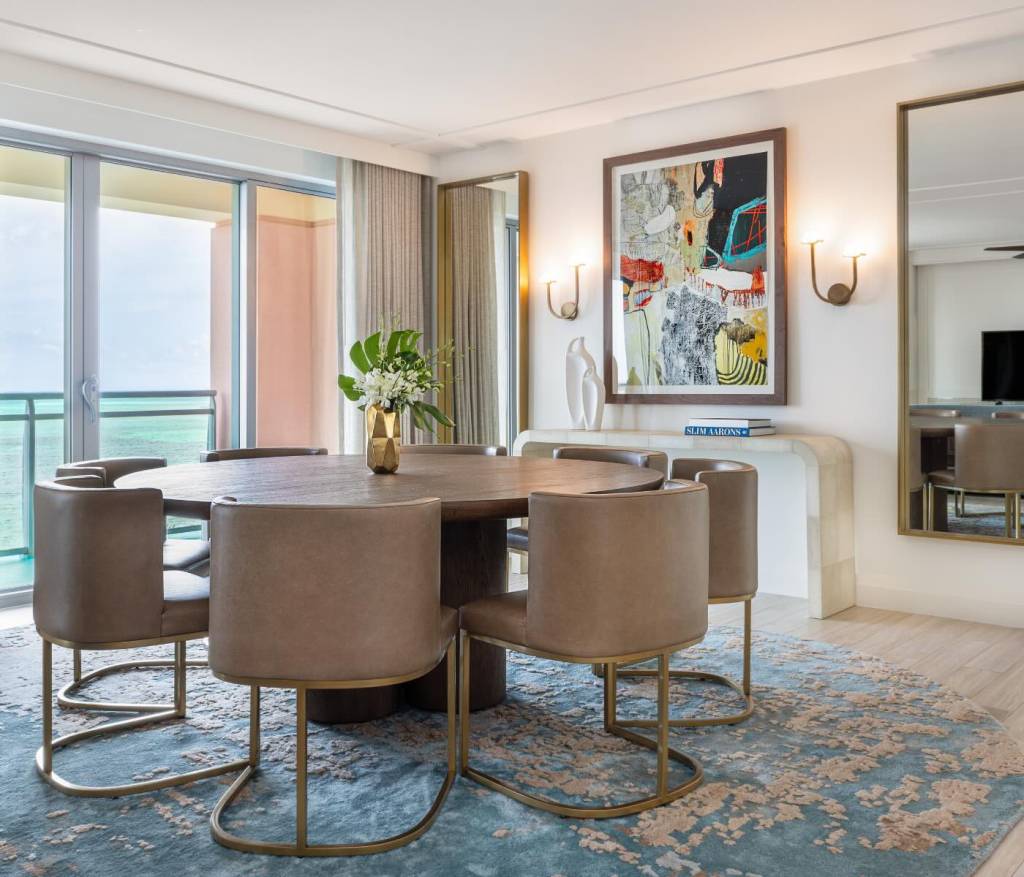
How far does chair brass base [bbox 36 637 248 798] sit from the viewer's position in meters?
2.46

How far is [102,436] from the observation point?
5.17m

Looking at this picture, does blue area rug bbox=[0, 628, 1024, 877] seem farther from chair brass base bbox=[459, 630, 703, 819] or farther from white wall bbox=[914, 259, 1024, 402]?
white wall bbox=[914, 259, 1024, 402]

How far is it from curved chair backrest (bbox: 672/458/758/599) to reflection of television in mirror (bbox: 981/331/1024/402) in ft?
5.92

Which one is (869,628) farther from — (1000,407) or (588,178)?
(588,178)

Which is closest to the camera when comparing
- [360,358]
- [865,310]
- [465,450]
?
[360,358]

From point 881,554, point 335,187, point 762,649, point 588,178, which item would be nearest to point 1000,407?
point 881,554

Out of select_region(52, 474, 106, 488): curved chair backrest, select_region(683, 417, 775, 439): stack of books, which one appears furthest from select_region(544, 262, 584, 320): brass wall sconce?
select_region(52, 474, 106, 488): curved chair backrest

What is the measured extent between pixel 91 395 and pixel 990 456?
4.45 meters

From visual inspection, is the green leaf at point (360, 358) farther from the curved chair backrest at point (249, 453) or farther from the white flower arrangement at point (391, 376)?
the curved chair backrest at point (249, 453)

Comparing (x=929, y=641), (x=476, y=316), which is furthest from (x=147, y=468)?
(x=929, y=641)

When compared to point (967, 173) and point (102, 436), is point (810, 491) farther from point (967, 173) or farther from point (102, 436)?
point (102, 436)

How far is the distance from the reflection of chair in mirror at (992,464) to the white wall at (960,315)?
180mm

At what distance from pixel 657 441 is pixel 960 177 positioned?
6.28 ft

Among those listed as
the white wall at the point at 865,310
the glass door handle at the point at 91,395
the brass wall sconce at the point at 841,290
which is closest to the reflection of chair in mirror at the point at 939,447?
the white wall at the point at 865,310
